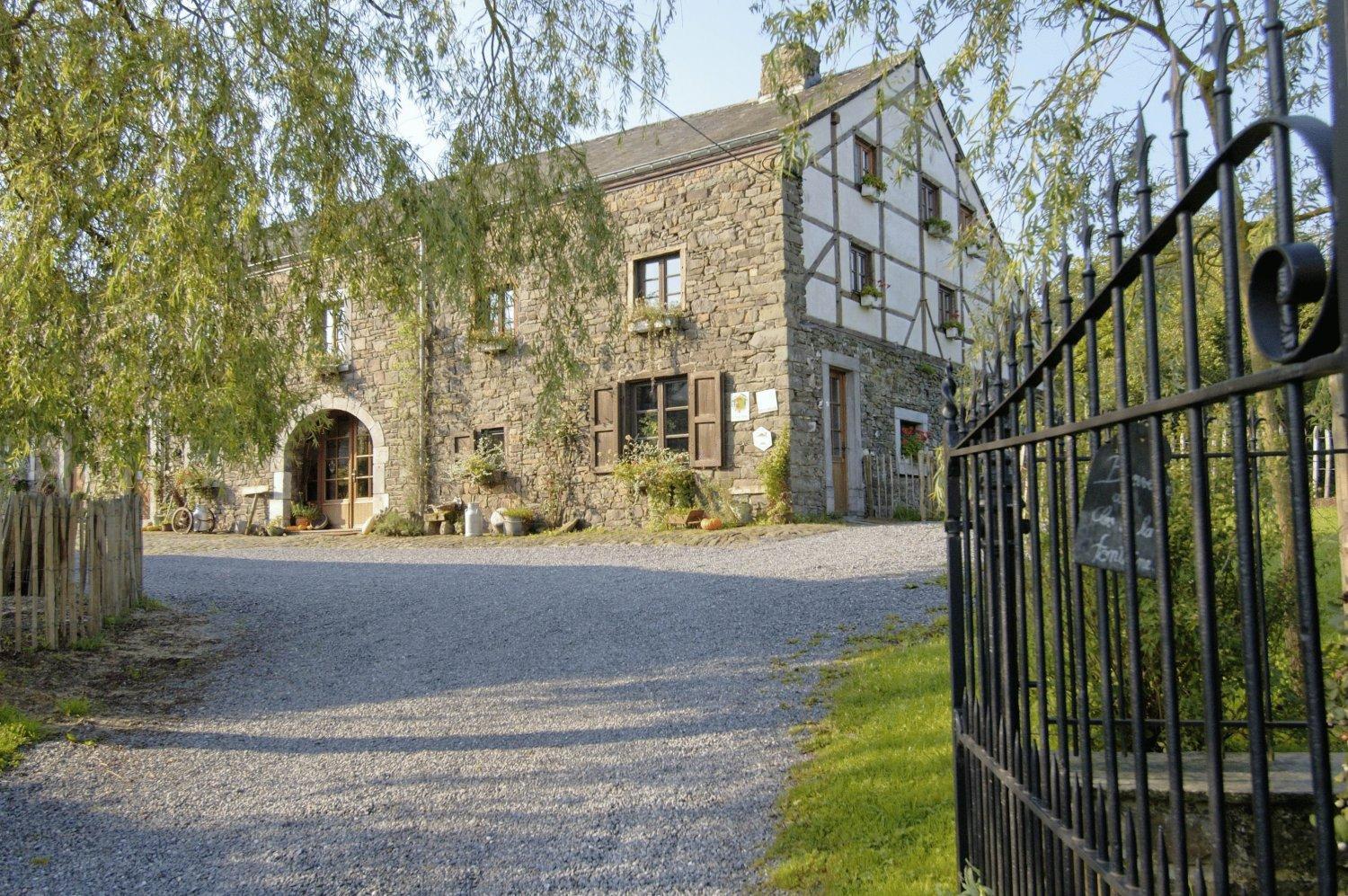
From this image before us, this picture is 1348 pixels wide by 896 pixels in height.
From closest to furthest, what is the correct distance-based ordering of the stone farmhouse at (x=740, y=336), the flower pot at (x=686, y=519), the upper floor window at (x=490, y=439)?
the flower pot at (x=686, y=519), the stone farmhouse at (x=740, y=336), the upper floor window at (x=490, y=439)

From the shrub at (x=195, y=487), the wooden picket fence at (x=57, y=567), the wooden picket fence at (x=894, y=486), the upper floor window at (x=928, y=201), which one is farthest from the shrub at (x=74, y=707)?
the upper floor window at (x=928, y=201)

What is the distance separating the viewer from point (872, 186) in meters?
A: 14.3

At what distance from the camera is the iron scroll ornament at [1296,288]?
37.0 inches

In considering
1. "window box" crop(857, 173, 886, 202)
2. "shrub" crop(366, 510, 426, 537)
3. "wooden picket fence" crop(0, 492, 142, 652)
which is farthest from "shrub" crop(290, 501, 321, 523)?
"wooden picket fence" crop(0, 492, 142, 652)

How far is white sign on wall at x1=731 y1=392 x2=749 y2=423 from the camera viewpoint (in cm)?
1266

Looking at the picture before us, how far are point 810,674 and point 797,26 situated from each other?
319 centimetres

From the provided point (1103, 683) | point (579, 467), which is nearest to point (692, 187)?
point (579, 467)

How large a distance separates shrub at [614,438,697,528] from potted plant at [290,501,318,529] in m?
6.54

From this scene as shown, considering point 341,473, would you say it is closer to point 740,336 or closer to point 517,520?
point 517,520

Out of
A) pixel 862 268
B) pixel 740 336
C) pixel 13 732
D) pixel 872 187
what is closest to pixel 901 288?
pixel 862 268

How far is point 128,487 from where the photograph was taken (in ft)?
22.1

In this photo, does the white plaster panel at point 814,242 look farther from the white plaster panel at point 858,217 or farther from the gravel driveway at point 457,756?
the gravel driveway at point 457,756

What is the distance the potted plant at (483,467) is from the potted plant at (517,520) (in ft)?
2.26

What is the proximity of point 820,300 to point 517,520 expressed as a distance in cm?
511
